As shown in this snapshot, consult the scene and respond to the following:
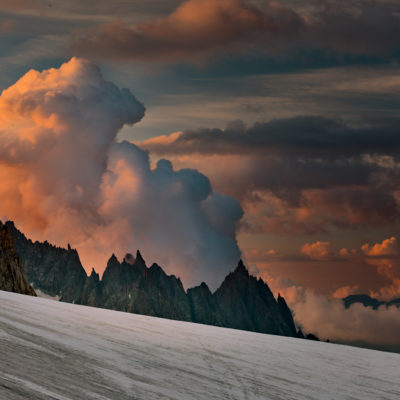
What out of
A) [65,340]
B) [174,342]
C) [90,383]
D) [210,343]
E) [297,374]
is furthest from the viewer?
[210,343]

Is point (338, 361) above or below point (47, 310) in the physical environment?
below

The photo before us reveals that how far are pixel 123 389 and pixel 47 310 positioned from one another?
453 inches

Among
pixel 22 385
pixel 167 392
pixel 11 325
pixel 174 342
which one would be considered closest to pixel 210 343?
pixel 174 342

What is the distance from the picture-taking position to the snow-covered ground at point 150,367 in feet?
30.4

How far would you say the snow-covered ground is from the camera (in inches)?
365

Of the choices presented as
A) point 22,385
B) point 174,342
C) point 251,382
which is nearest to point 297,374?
point 251,382

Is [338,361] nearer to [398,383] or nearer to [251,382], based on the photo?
[398,383]

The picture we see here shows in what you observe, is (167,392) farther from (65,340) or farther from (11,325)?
(11,325)

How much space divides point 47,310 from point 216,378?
9.96m

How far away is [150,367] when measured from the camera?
12.1 metres

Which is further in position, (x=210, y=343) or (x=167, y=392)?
(x=210, y=343)

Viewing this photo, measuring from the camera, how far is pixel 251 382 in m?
12.5

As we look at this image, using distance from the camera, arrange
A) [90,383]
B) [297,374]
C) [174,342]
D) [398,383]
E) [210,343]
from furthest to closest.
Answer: [210,343] < [174,342] < [398,383] < [297,374] < [90,383]

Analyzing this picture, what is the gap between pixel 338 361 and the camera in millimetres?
20094
